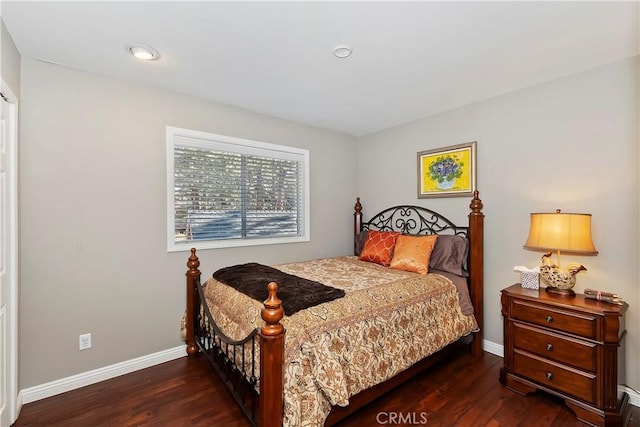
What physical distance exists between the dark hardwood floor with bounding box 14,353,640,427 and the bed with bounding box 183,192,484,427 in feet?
0.45

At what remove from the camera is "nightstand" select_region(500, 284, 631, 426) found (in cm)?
189

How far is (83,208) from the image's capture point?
235 cm

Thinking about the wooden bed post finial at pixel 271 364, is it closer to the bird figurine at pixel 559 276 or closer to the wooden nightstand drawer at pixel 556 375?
the wooden nightstand drawer at pixel 556 375

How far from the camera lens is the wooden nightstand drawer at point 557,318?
1.96 m

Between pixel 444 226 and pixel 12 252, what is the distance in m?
3.62

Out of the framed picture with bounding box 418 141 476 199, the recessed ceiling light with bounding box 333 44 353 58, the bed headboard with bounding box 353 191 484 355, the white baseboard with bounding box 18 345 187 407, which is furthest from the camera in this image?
the framed picture with bounding box 418 141 476 199

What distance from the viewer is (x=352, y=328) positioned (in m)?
1.91

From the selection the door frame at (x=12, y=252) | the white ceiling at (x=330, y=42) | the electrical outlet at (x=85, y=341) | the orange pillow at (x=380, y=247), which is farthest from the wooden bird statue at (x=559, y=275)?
the door frame at (x=12, y=252)

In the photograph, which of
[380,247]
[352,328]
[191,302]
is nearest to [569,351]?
[352,328]

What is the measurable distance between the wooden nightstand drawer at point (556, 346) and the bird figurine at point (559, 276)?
37 cm

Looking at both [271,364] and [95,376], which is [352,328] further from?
[95,376]

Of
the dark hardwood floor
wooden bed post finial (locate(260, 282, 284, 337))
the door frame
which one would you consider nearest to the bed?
wooden bed post finial (locate(260, 282, 284, 337))

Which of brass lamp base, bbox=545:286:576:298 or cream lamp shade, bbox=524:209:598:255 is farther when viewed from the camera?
brass lamp base, bbox=545:286:576:298

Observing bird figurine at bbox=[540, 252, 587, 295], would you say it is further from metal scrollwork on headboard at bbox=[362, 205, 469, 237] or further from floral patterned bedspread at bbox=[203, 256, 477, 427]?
metal scrollwork on headboard at bbox=[362, 205, 469, 237]
